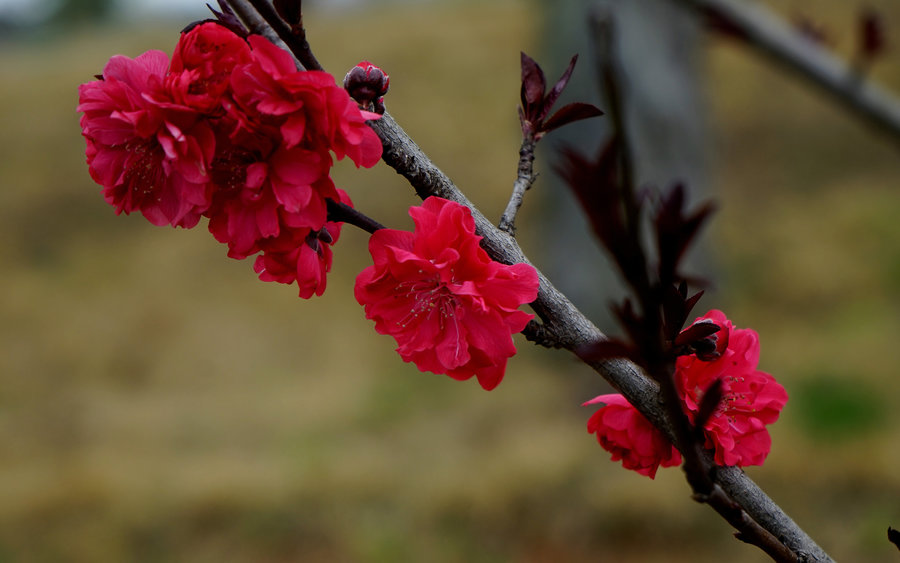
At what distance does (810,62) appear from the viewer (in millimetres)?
3359

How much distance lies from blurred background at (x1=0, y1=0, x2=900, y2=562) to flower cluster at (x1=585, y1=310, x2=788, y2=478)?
23.8 inches

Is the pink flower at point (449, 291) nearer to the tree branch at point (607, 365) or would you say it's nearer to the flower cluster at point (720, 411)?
the tree branch at point (607, 365)

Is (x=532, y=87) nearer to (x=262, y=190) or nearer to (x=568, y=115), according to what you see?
(x=568, y=115)

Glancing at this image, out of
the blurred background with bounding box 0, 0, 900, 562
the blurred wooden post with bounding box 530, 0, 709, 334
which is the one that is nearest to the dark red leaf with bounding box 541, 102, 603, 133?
the blurred background with bounding box 0, 0, 900, 562

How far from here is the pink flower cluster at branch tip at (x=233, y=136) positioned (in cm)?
71

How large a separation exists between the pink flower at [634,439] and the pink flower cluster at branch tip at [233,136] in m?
0.36

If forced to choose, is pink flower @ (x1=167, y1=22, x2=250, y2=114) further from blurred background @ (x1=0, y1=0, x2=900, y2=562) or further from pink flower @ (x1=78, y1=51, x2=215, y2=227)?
blurred background @ (x1=0, y1=0, x2=900, y2=562)

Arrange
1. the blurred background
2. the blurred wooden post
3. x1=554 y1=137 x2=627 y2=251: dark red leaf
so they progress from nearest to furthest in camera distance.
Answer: x1=554 y1=137 x2=627 y2=251: dark red leaf
the blurred background
the blurred wooden post

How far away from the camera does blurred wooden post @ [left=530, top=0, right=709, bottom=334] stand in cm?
509

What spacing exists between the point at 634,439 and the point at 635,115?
458cm

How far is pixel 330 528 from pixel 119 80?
351 cm

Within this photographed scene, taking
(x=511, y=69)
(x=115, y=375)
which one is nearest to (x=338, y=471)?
(x=115, y=375)

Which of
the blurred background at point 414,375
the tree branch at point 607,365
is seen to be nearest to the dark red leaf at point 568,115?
the tree branch at point 607,365

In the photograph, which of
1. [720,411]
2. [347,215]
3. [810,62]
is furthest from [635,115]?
[347,215]
